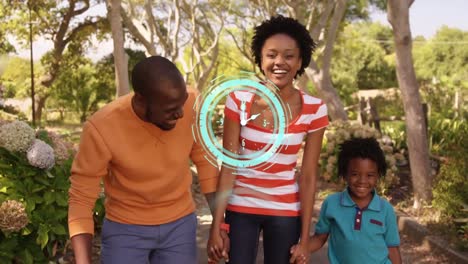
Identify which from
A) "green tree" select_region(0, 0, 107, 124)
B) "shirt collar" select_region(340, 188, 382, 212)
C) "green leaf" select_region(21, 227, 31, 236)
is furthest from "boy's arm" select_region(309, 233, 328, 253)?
"green tree" select_region(0, 0, 107, 124)

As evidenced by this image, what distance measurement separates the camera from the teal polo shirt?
283 centimetres

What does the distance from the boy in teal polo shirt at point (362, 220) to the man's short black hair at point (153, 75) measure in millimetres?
1296

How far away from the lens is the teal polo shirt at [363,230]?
2.83 metres

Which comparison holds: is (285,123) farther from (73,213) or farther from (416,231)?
(416,231)

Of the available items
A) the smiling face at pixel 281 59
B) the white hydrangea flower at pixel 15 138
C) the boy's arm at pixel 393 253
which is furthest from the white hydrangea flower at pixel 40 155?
the boy's arm at pixel 393 253

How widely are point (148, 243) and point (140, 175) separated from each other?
294mm

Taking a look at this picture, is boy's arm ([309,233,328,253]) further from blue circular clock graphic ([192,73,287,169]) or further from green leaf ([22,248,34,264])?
green leaf ([22,248,34,264])

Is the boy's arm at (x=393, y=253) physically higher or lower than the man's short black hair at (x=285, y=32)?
lower

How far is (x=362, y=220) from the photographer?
9.36 ft

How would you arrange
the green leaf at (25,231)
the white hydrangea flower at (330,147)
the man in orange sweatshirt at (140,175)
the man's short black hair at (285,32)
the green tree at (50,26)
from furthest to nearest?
1. the green tree at (50,26)
2. the white hydrangea flower at (330,147)
3. the green leaf at (25,231)
4. the man's short black hair at (285,32)
5. the man in orange sweatshirt at (140,175)

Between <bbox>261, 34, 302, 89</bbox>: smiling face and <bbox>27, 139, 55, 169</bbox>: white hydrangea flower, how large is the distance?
2.14m

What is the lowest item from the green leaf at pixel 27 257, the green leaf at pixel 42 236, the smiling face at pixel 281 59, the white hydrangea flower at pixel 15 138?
the green leaf at pixel 27 257

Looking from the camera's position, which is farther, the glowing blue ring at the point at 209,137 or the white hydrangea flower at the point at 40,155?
the white hydrangea flower at the point at 40,155

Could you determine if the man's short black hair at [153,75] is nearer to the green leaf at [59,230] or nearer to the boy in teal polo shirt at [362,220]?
the boy in teal polo shirt at [362,220]
